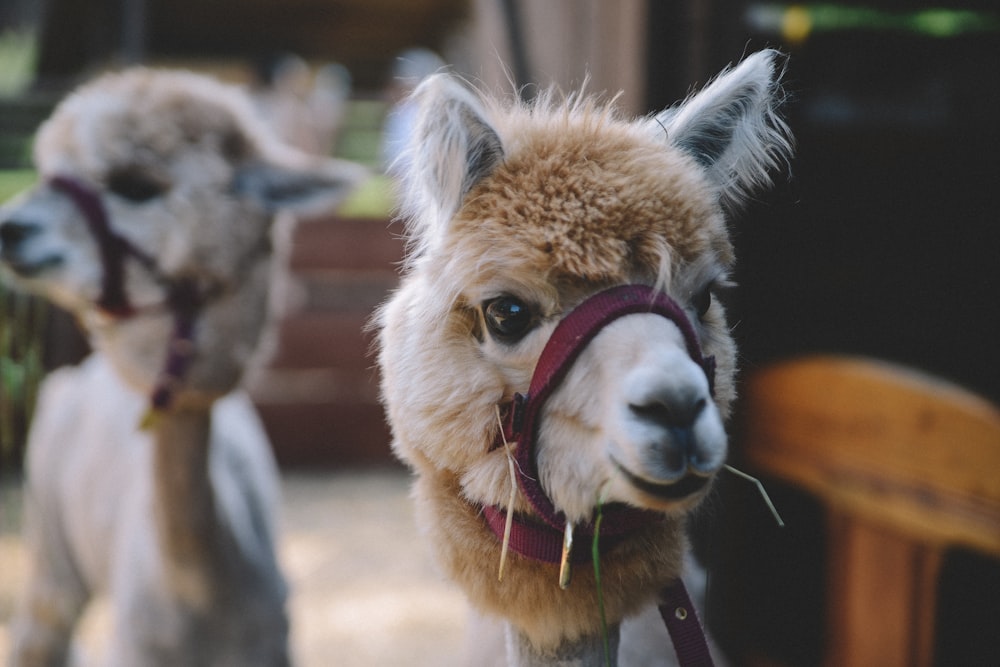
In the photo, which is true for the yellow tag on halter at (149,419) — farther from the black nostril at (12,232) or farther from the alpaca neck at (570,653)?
the alpaca neck at (570,653)

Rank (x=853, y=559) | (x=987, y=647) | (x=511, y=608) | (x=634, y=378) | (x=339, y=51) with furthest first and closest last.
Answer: (x=339, y=51)
(x=853, y=559)
(x=987, y=647)
(x=511, y=608)
(x=634, y=378)

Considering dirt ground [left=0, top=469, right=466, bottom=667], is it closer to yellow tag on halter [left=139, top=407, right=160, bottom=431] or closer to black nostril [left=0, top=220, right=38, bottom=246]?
yellow tag on halter [left=139, top=407, right=160, bottom=431]

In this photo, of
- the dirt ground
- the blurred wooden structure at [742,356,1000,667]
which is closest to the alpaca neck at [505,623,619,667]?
the blurred wooden structure at [742,356,1000,667]

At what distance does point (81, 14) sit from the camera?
8.19m

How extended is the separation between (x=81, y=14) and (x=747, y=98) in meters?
8.98

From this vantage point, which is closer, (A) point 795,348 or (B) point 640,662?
(B) point 640,662

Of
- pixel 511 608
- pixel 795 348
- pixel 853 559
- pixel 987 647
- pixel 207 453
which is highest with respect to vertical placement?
pixel 511 608

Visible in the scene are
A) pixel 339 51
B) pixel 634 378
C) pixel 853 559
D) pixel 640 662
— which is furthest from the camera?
pixel 339 51

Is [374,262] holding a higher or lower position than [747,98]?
lower

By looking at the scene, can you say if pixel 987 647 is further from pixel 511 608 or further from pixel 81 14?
pixel 81 14

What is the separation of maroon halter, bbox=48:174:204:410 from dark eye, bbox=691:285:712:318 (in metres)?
1.42

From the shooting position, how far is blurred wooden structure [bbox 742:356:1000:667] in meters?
2.23

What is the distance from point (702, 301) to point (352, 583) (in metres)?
3.83

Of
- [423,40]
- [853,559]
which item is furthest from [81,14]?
[853,559]
